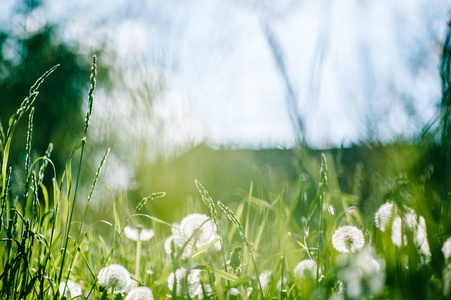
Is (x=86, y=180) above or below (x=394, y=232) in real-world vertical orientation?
above

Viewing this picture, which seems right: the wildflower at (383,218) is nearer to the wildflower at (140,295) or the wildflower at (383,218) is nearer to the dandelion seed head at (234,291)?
the dandelion seed head at (234,291)

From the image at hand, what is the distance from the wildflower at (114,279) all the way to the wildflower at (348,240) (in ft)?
1.60

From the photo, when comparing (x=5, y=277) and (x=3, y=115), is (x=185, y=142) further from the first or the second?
(x=3, y=115)

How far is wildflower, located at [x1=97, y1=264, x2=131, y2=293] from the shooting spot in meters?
0.83

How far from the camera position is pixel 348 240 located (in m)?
0.85

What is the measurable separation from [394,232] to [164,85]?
1101 mm

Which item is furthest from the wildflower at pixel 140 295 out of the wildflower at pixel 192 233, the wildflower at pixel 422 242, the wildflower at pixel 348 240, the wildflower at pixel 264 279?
the wildflower at pixel 422 242

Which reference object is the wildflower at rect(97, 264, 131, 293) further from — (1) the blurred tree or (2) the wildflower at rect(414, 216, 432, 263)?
(1) the blurred tree

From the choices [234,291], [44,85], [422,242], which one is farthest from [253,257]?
[44,85]

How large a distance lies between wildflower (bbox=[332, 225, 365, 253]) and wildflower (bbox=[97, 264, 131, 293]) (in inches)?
19.2

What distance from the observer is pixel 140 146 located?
1.67m

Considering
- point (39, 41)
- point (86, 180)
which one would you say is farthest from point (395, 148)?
point (39, 41)

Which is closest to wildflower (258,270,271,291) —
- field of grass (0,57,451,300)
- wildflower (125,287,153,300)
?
field of grass (0,57,451,300)

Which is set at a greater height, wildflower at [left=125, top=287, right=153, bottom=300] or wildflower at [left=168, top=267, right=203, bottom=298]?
wildflower at [left=168, top=267, right=203, bottom=298]
